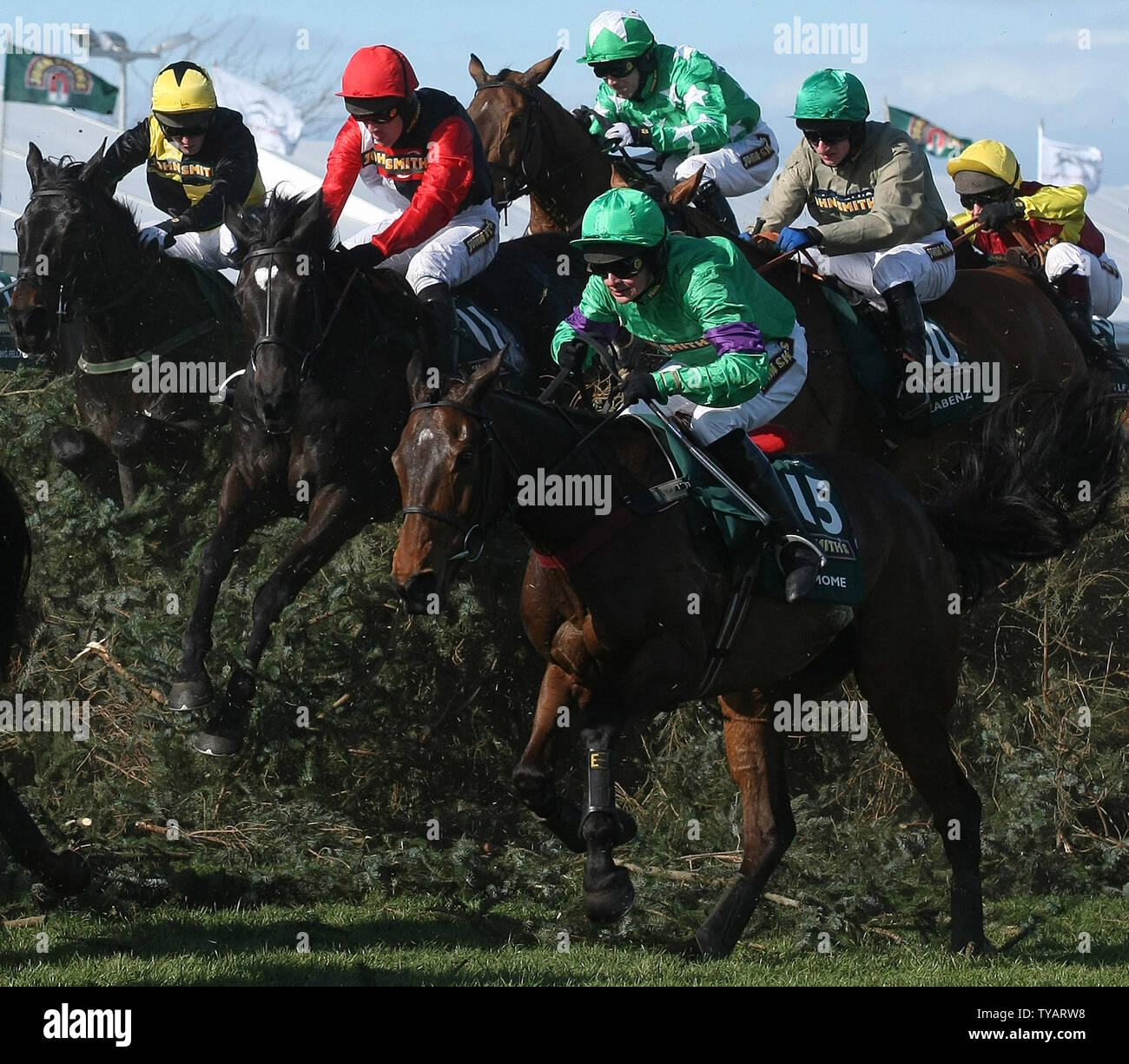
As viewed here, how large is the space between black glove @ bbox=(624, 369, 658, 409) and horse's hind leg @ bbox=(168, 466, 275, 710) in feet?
8.03

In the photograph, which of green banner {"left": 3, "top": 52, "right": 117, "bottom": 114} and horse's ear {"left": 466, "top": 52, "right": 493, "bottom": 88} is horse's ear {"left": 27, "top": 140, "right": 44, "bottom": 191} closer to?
horse's ear {"left": 466, "top": 52, "right": 493, "bottom": 88}

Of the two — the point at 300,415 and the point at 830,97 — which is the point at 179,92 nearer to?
the point at 300,415

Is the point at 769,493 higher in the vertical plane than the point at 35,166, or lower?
lower

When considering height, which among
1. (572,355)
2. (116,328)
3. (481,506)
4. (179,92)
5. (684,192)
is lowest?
(481,506)

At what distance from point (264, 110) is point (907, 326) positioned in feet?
46.5

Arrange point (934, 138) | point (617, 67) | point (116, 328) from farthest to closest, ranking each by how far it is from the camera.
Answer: point (934, 138), point (617, 67), point (116, 328)

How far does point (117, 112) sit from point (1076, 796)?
18.3 m

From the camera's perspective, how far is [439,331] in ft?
26.0

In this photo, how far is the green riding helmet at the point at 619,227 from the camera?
589cm

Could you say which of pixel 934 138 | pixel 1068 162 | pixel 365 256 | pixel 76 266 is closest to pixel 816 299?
pixel 365 256

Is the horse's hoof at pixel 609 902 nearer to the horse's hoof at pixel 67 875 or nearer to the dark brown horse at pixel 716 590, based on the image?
the dark brown horse at pixel 716 590

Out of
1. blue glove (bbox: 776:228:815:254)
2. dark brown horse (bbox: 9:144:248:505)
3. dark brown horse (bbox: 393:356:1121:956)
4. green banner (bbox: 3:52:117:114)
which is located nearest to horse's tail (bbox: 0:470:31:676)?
dark brown horse (bbox: 393:356:1121:956)

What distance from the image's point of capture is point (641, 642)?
5.77 meters

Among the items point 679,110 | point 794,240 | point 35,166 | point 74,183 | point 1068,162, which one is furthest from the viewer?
point 1068,162
